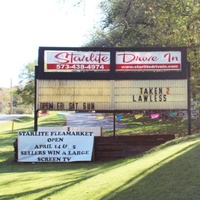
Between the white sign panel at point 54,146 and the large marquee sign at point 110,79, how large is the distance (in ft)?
3.46

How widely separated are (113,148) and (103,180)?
21.1 ft

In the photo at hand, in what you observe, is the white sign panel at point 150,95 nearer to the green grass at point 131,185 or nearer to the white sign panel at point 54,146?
the white sign panel at point 54,146

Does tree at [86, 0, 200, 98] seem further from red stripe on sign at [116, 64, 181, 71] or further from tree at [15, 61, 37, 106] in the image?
tree at [15, 61, 37, 106]

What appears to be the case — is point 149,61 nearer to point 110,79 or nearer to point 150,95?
point 150,95

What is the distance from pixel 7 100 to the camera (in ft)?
356

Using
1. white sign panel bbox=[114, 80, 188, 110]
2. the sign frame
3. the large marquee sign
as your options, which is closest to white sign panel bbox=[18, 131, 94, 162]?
the large marquee sign

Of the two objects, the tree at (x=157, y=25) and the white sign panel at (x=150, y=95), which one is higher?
the tree at (x=157, y=25)

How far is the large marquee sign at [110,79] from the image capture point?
46.2ft

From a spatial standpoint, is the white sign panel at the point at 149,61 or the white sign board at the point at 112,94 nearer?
the white sign board at the point at 112,94

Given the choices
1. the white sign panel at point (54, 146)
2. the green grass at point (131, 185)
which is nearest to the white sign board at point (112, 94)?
the white sign panel at point (54, 146)

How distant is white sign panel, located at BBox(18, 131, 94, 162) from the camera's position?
46.0ft

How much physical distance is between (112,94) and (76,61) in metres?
1.84

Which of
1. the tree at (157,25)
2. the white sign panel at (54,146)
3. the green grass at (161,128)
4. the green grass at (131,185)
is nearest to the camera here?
the green grass at (131,185)

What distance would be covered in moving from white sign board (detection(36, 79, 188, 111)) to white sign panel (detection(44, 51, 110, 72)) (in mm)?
494
